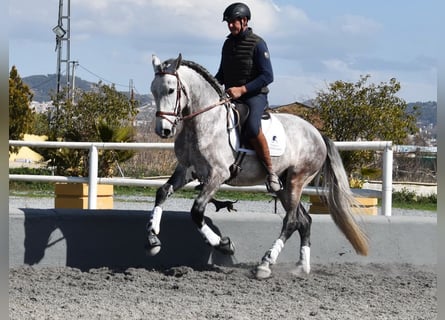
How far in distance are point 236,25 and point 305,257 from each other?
2323 mm

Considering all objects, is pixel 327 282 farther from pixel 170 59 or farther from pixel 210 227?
pixel 170 59

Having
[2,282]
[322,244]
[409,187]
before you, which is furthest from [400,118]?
[2,282]

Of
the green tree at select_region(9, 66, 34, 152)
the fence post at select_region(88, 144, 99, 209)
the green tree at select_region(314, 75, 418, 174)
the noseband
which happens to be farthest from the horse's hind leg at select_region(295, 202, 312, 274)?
the green tree at select_region(9, 66, 34, 152)

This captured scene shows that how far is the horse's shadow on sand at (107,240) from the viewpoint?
7.05 metres

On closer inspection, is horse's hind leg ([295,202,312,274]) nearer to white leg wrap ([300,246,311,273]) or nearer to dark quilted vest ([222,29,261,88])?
white leg wrap ([300,246,311,273])

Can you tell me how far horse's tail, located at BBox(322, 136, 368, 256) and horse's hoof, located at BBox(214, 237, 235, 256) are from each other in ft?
4.26

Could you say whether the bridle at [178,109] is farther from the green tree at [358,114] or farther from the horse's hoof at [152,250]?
the green tree at [358,114]

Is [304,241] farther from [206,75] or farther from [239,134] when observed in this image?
[206,75]

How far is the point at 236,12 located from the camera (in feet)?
23.2

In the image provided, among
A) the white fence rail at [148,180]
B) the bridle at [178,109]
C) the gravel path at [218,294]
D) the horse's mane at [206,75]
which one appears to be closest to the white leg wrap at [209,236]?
the gravel path at [218,294]

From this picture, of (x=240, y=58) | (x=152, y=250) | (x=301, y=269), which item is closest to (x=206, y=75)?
(x=240, y=58)

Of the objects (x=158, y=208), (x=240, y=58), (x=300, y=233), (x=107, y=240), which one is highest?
(x=240, y=58)

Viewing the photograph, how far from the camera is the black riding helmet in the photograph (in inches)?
279

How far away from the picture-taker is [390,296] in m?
6.17
